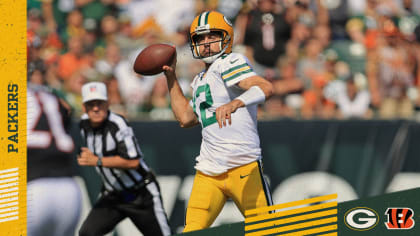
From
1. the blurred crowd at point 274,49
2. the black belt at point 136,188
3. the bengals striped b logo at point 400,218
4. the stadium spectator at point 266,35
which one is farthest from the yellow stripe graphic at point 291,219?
the stadium spectator at point 266,35

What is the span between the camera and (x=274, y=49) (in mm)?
9289

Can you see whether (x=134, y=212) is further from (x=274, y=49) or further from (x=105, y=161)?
(x=274, y=49)

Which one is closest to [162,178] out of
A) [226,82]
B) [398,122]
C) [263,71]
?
[263,71]

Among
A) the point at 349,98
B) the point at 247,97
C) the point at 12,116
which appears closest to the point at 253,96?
the point at 247,97

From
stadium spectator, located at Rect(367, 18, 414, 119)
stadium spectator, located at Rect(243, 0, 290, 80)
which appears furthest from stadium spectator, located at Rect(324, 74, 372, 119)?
stadium spectator, located at Rect(243, 0, 290, 80)

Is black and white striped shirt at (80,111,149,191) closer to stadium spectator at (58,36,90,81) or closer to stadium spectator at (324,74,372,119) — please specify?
stadium spectator at (324,74,372,119)

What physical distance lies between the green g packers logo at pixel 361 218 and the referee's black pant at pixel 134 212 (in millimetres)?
2311

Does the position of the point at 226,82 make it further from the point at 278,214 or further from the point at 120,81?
the point at 120,81

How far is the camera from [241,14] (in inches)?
388

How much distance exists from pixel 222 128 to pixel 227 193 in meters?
0.47

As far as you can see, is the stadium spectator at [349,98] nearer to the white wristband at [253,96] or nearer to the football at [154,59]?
the football at [154,59]

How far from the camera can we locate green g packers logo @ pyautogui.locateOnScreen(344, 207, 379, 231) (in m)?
3.91

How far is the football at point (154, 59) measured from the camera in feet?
15.8

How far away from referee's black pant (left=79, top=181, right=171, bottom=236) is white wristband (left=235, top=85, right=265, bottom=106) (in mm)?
2266
